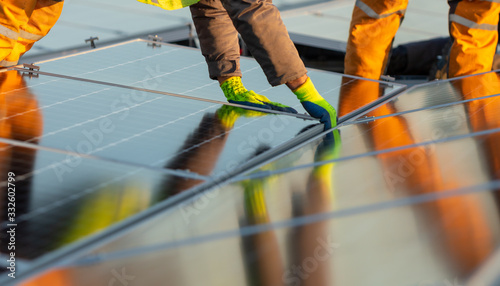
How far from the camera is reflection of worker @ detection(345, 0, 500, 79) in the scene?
3.16 meters

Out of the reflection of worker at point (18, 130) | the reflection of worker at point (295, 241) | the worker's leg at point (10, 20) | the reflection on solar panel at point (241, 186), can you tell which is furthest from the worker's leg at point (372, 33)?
the reflection of worker at point (295, 241)

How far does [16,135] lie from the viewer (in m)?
1.77

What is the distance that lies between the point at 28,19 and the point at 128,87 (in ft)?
1.89

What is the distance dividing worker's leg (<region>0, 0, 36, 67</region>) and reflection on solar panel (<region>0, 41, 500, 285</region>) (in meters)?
0.15

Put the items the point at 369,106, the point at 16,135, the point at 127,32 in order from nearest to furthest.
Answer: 1. the point at 16,135
2. the point at 369,106
3. the point at 127,32

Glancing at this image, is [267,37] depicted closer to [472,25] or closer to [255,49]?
[255,49]

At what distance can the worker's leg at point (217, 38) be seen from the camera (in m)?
2.30

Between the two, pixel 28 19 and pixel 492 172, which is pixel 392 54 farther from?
pixel 492 172

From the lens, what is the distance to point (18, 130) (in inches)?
71.0

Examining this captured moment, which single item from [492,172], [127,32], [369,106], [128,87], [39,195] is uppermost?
[127,32]

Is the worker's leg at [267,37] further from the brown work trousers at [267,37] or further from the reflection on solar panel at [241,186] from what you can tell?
the reflection on solar panel at [241,186]

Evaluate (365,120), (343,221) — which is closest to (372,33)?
(365,120)

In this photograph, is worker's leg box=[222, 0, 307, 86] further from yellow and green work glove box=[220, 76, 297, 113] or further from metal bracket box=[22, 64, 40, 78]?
metal bracket box=[22, 64, 40, 78]

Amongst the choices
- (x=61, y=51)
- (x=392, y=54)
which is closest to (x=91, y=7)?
(x=61, y=51)
